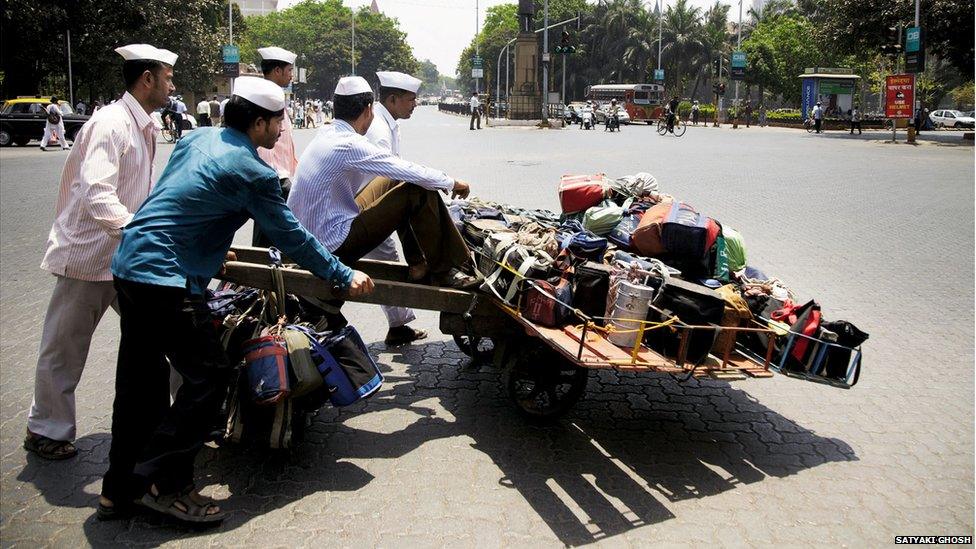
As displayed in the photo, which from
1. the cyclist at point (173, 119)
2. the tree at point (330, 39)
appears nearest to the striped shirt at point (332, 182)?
the cyclist at point (173, 119)

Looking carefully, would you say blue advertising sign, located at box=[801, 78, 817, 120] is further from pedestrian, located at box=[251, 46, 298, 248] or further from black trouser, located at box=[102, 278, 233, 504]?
black trouser, located at box=[102, 278, 233, 504]

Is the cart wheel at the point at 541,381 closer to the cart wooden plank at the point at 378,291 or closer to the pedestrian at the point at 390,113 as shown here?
the cart wooden plank at the point at 378,291

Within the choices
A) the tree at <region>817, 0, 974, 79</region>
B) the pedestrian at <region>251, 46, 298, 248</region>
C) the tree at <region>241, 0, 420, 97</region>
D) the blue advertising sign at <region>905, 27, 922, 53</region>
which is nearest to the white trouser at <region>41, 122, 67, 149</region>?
the pedestrian at <region>251, 46, 298, 248</region>

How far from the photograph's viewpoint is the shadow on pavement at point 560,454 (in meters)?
3.72

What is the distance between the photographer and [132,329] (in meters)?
3.46

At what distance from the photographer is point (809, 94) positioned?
4766cm

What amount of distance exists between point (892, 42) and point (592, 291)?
34.9 metres

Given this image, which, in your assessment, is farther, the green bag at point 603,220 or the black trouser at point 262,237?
the black trouser at point 262,237

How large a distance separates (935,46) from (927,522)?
118 ft

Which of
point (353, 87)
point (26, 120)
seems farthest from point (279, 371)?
point (26, 120)

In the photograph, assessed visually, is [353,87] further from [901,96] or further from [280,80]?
[901,96]

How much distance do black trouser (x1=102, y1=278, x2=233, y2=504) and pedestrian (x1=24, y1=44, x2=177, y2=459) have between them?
2.01ft

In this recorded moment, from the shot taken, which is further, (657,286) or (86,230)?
(657,286)

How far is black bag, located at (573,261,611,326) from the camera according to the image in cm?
432
